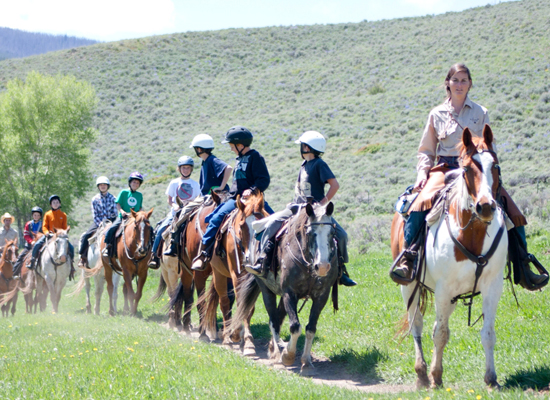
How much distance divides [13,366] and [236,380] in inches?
123

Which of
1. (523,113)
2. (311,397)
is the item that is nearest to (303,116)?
(523,113)

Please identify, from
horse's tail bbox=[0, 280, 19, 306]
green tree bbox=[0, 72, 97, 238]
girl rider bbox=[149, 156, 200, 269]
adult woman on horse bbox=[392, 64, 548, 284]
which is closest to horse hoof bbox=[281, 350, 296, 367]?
adult woman on horse bbox=[392, 64, 548, 284]

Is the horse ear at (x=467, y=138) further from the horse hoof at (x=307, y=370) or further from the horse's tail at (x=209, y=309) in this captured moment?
the horse's tail at (x=209, y=309)

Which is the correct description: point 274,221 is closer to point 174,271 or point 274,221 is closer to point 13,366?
point 13,366

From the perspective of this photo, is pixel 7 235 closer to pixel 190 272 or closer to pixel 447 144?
pixel 190 272

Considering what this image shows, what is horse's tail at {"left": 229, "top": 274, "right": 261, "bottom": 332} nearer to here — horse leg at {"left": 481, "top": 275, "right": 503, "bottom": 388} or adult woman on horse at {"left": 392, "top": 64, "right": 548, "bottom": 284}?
adult woman on horse at {"left": 392, "top": 64, "right": 548, "bottom": 284}

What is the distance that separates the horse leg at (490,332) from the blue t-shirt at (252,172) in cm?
432

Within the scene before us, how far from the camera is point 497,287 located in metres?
5.46

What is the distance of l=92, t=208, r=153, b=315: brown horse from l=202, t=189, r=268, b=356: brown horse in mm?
3876

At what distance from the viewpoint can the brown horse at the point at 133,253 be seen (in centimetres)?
1315

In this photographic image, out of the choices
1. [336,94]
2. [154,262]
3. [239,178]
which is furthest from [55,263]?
[336,94]

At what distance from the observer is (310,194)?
26.0 feet

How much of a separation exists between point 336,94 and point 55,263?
39.9 m

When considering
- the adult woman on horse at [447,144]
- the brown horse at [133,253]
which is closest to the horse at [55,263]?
the brown horse at [133,253]
